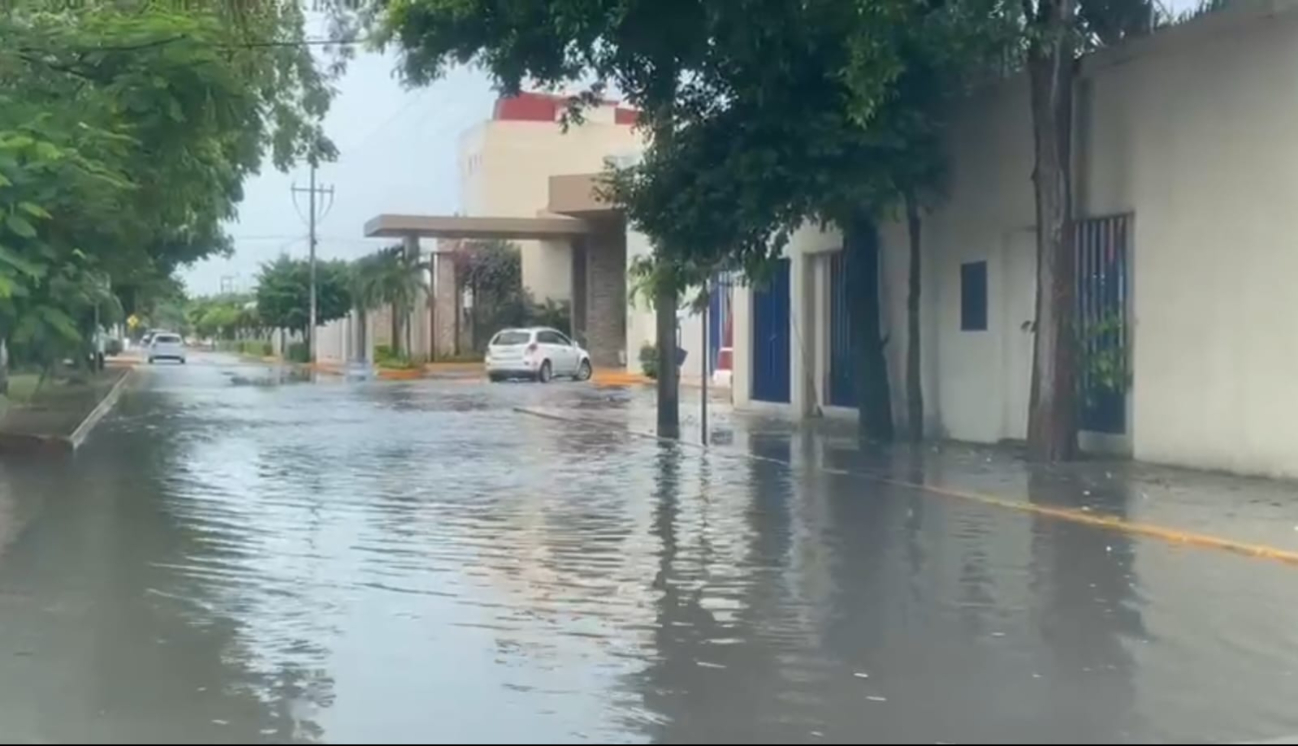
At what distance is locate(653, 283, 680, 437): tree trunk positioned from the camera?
26922 millimetres

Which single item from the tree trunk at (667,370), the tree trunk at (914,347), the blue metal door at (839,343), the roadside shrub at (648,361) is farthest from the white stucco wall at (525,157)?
the tree trunk at (914,347)

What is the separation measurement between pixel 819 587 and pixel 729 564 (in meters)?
1.15

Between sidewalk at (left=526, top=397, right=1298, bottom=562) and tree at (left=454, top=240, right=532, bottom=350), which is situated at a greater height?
tree at (left=454, top=240, right=532, bottom=350)

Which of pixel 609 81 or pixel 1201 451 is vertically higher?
pixel 609 81

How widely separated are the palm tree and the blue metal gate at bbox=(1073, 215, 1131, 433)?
46.0 metres

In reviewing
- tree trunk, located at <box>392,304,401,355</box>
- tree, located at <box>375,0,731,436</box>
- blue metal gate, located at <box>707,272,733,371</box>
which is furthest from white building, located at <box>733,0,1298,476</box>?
tree trunk, located at <box>392,304,401,355</box>

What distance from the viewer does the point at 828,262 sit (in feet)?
94.1

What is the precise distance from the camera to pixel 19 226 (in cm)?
1762

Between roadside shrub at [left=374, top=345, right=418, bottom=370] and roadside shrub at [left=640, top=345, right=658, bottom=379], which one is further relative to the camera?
roadside shrub at [left=374, top=345, right=418, bottom=370]

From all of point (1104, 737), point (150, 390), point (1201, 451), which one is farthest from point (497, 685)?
point (150, 390)

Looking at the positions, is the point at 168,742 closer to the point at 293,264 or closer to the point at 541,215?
the point at 541,215

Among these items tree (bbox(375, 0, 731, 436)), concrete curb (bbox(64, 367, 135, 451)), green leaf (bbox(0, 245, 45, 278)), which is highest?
tree (bbox(375, 0, 731, 436))

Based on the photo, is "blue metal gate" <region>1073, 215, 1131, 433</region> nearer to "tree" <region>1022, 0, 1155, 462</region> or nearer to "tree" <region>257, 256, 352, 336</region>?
"tree" <region>1022, 0, 1155, 462</region>

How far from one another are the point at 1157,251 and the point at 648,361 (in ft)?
104
